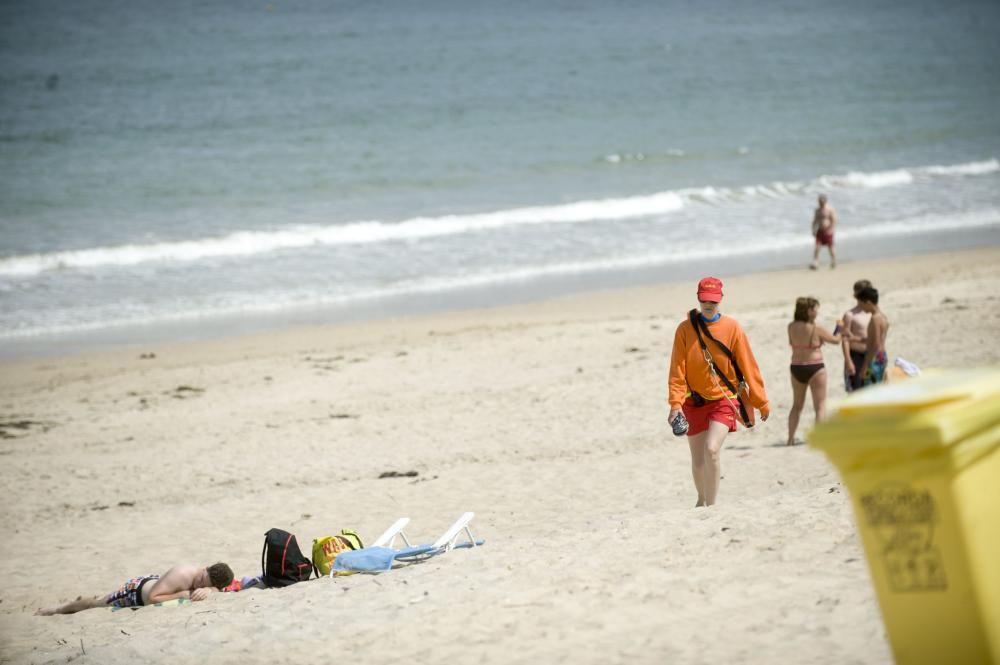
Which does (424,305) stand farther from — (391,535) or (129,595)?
(129,595)

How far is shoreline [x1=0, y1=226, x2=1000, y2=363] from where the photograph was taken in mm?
15703

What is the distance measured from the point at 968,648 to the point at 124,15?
54.3 metres

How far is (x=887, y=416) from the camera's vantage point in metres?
3.11

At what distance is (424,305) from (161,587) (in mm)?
10137

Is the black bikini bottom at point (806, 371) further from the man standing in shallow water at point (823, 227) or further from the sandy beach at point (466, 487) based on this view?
the man standing in shallow water at point (823, 227)

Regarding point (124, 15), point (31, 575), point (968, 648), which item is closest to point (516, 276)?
point (31, 575)

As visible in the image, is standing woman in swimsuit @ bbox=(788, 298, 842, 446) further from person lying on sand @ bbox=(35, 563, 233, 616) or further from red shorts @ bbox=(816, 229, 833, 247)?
red shorts @ bbox=(816, 229, 833, 247)

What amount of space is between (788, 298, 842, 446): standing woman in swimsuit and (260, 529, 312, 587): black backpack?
4.52 m

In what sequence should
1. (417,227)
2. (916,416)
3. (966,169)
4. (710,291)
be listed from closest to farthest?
(916,416) < (710,291) < (417,227) < (966,169)

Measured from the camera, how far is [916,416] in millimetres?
3062

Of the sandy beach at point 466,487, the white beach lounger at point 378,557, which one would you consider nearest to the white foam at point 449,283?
the sandy beach at point 466,487

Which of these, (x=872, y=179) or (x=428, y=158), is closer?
(x=872, y=179)

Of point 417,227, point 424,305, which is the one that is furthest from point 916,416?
point 417,227

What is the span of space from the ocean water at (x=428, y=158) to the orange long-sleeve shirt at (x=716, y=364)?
10153mm
